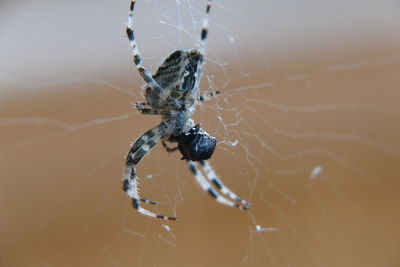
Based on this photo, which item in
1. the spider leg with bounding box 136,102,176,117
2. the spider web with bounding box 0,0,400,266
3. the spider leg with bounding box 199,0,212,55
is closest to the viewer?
the spider leg with bounding box 199,0,212,55

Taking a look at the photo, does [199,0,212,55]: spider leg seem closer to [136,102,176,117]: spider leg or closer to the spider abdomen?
the spider abdomen

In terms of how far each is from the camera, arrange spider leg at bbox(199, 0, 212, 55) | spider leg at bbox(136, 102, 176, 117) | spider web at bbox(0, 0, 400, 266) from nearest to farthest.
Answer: spider leg at bbox(199, 0, 212, 55) < spider leg at bbox(136, 102, 176, 117) < spider web at bbox(0, 0, 400, 266)

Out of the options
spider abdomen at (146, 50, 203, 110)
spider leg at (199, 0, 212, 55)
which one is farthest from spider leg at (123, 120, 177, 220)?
spider leg at (199, 0, 212, 55)

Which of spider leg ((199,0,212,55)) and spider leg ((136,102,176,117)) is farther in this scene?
spider leg ((136,102,176,117))

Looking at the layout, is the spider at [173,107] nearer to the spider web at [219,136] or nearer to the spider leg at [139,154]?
the spider leg at [139,154]

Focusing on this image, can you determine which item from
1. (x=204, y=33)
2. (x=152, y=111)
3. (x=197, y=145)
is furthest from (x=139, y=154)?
(x=204, y=33)

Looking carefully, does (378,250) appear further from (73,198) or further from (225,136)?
(73,198)

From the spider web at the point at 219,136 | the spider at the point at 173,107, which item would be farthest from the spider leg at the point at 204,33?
the spider web at the point at 219,136

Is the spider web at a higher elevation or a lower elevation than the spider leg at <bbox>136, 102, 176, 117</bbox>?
higher

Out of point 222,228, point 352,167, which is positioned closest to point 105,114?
point 222,228
